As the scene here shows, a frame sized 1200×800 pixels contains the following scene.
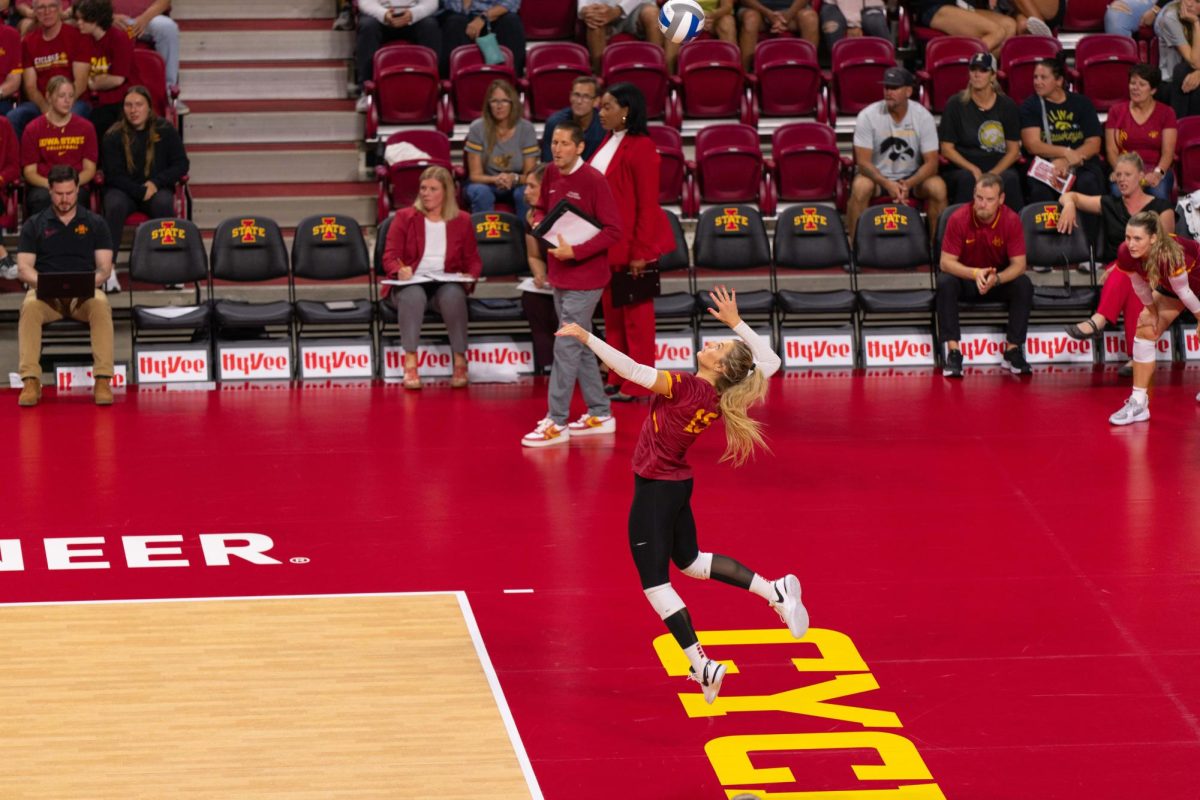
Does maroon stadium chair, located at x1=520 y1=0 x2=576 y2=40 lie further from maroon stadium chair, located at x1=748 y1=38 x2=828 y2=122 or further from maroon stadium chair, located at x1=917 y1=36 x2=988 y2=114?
maroon stadium chair, located at x1=917 y1=36 x2=988 y2=114

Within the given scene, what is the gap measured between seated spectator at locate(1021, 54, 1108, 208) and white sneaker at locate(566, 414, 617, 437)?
5.15m

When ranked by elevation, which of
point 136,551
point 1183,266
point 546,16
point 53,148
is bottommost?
point 136,551

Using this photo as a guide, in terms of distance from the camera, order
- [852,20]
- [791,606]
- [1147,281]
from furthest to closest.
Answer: [852,20]
[1147,281]
[791,606]

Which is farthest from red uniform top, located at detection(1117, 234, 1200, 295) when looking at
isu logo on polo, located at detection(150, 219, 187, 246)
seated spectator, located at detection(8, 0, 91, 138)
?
seated spectator, located at detection(8, 0, 91, 138)

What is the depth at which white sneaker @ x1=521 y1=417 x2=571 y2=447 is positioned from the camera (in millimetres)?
11453

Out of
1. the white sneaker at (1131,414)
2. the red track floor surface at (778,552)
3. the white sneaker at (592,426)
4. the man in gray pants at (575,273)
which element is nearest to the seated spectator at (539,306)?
the red track floor surface at (778,552)

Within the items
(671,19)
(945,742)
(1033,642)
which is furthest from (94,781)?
(671,19)

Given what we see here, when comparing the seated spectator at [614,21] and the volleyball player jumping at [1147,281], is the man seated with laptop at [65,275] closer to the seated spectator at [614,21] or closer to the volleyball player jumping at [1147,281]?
the seated spectator at [614,21]

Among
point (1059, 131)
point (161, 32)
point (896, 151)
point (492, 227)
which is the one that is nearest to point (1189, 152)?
point (1059, 131)

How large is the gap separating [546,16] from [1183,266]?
7.03 m

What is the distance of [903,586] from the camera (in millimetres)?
8641

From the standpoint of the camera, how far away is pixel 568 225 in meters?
11.4

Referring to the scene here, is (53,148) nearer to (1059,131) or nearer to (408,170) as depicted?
(408,170)

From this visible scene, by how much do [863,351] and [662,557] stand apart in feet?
24.2
